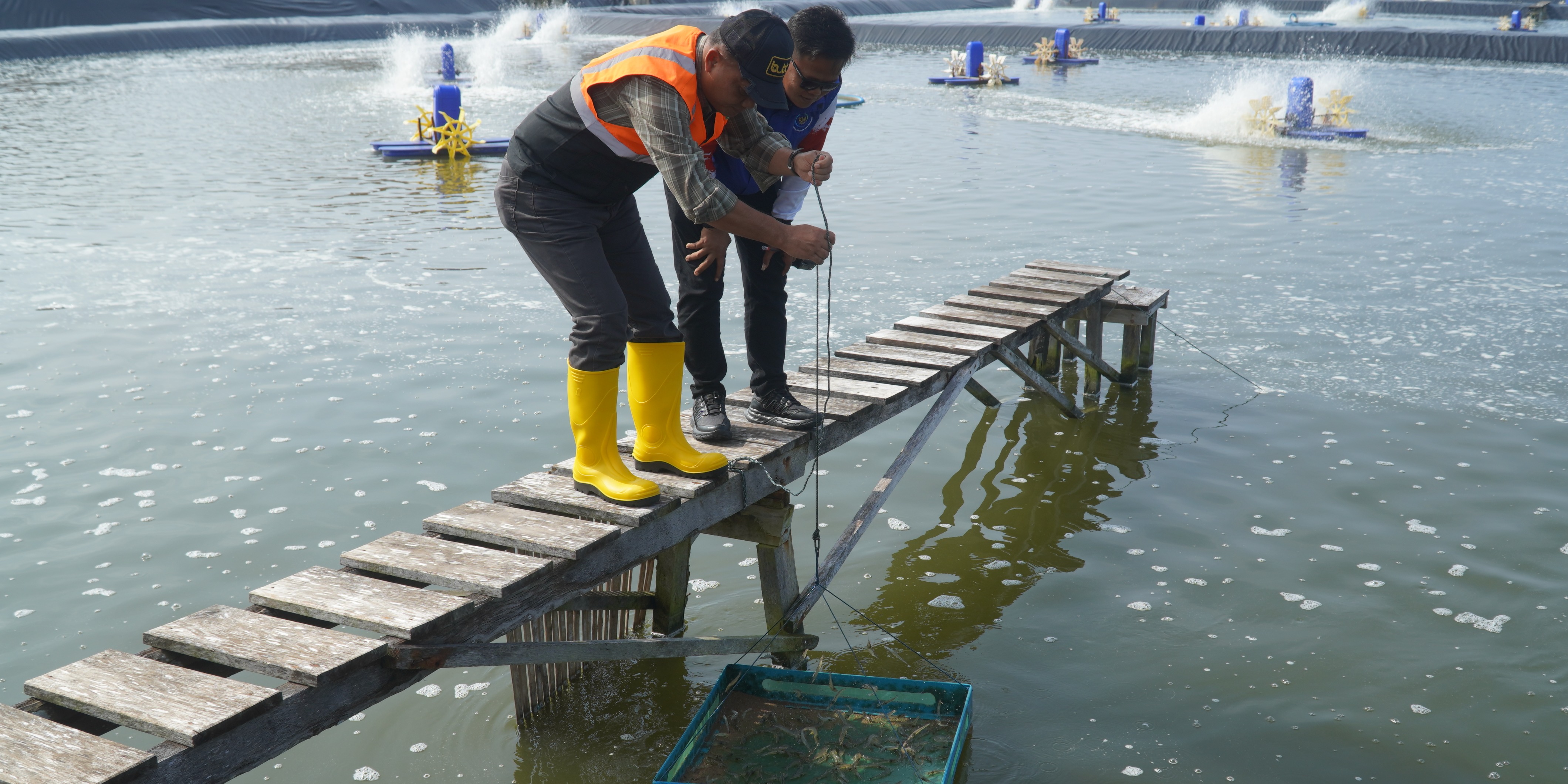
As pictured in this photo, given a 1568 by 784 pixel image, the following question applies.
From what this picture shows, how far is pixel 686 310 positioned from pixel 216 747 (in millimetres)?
2081

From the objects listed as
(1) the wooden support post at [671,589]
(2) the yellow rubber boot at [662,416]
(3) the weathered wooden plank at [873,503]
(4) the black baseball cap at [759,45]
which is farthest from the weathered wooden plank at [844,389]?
(4) the black baseball cap at [759,45]

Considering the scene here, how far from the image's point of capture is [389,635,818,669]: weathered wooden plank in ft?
9.22

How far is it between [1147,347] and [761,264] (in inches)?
163

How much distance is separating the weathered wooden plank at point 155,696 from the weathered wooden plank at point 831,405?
220 centimetres

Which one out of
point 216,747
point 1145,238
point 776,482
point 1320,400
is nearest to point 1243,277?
point 1145,238

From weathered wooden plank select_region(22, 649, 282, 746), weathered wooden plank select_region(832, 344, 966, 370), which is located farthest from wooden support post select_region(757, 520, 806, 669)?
weathered wooden plank select_region(22, 649, 282, 746)

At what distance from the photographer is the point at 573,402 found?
342 centimetres

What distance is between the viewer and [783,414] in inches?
166

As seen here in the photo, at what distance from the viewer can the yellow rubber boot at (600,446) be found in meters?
3.38

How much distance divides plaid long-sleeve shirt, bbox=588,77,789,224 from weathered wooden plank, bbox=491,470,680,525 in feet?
2.96

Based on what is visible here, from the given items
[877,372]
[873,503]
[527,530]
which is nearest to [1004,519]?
[877,372]

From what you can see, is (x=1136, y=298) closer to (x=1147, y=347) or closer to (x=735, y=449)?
(x=1147, y=347)

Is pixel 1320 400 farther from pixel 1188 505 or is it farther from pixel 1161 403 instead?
pixel 1188 505

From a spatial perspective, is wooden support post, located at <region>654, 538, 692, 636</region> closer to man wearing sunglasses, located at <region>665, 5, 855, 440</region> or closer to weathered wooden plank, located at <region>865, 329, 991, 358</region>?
man wearing sunglasses, located at <region>665, 5, 855, 440</region>
